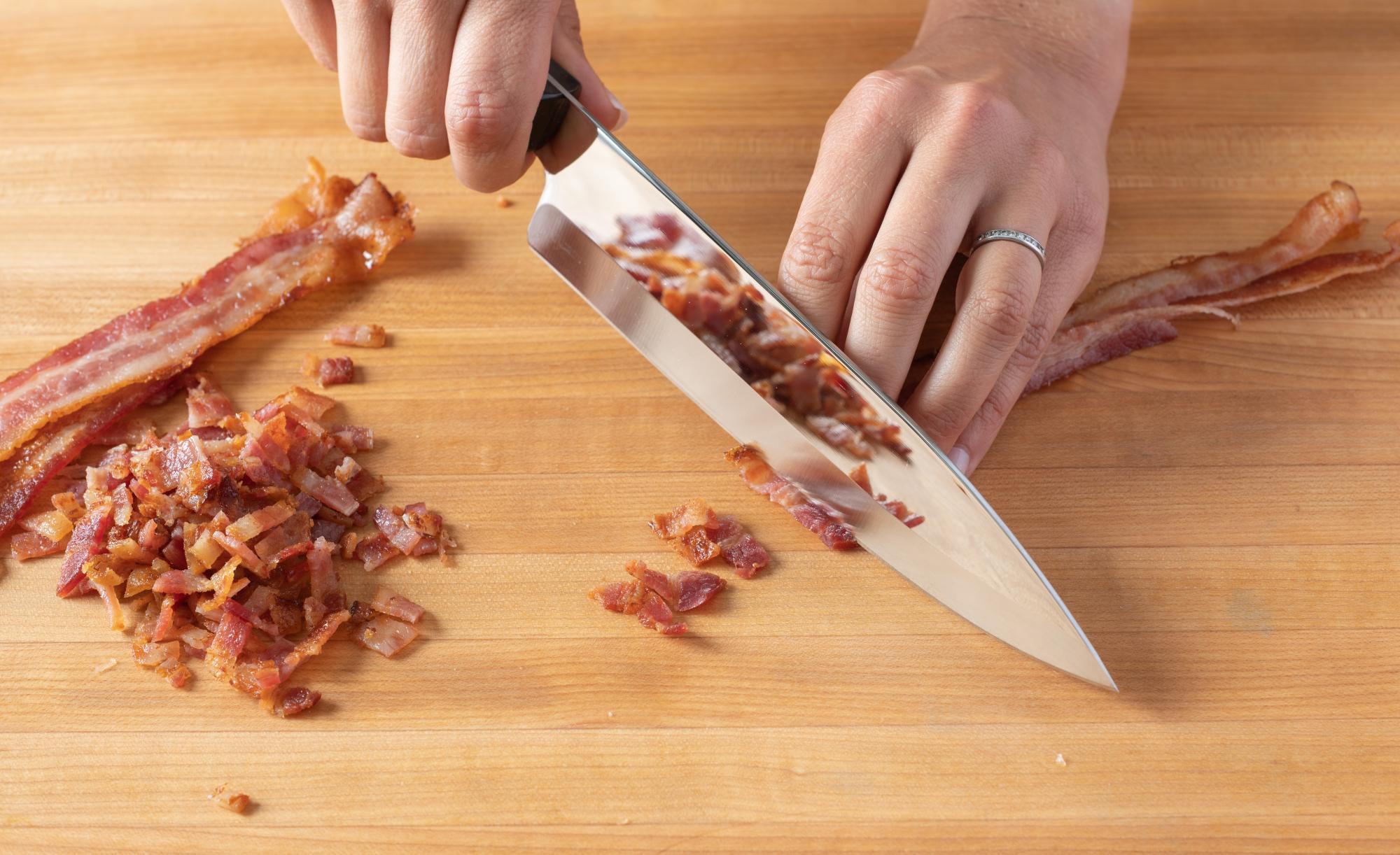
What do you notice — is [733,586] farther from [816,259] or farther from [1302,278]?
[1302,278]

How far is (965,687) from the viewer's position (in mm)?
1548

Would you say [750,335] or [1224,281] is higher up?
[750,335]

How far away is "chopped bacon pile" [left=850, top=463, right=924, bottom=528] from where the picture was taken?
1590 millimetres

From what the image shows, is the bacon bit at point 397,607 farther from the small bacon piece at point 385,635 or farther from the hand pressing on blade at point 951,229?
the hand pressing on blade at point 951,229

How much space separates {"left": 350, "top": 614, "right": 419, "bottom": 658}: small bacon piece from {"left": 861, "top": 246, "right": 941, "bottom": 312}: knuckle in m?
0.84

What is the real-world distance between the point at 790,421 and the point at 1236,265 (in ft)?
3.18

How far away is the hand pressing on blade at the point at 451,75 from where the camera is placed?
59.2 inches

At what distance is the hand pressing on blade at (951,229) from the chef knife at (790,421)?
0.14 metres

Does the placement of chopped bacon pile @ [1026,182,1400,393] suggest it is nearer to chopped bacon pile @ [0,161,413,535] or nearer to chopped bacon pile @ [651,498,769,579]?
chopped bacon pile @ [651,498,769,579]

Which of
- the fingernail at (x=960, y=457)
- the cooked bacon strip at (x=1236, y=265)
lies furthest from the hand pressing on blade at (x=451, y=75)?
the cooked bacon strip at (x=1236, y=265)

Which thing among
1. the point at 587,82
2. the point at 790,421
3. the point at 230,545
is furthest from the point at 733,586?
the point at 587,82

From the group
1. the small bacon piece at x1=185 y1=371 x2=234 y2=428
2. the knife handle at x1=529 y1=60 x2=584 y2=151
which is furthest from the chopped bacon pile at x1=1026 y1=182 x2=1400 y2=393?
the small bacon piece at x1=185 y1=371 x2=234 y2=428

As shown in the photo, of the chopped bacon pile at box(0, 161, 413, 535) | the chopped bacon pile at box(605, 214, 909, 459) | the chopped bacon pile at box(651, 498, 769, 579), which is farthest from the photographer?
the chopped bacon pile at box(0, 161, 413, 535)

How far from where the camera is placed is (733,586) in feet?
5.45
